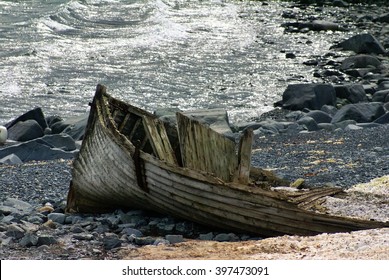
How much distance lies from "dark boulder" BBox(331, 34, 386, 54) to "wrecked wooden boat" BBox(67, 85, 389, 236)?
1943 centimetres

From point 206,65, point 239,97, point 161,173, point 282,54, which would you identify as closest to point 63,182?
point 161,173

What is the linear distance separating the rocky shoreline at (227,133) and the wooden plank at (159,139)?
2.28 ft

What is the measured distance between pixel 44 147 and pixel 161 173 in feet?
24.7

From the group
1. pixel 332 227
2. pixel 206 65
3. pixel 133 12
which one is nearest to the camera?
pixel 332 227

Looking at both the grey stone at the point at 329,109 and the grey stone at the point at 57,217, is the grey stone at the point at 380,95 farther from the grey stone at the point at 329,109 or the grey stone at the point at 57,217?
the grey stone at the point at 57,217

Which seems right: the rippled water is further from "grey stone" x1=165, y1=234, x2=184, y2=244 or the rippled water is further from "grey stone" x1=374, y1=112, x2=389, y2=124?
"grey stone" x1=165, y1=234, x2=184, y2=244

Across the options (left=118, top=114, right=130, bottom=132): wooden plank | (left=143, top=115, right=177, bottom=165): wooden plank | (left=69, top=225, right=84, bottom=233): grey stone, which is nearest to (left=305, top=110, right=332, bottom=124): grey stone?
(left=118, top=114, right=130, bottom=132): wooden plank

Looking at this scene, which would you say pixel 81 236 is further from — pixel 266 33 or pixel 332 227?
pixel 266 33

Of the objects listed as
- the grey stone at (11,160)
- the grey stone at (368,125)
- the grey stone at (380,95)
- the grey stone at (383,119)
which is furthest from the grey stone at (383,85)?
the grey stone at (11,160)

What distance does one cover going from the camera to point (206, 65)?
1096 inches

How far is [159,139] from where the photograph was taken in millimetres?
10695

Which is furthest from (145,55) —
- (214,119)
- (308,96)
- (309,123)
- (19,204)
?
(19,204)

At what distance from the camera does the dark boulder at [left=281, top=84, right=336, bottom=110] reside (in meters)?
21.8
